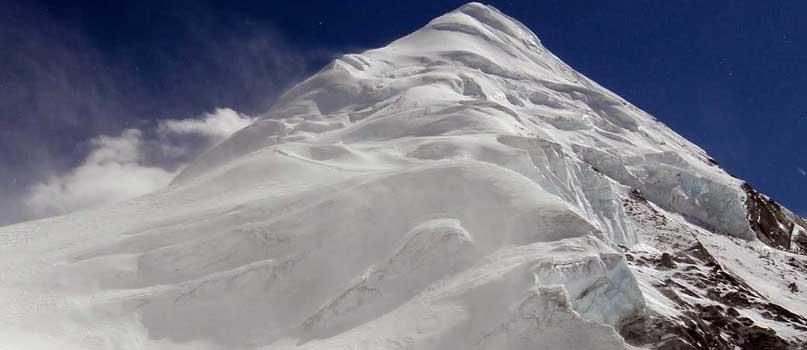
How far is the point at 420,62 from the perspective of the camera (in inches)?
3462

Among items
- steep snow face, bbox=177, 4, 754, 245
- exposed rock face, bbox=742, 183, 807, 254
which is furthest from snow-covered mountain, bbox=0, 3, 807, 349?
exposed rock face, bbox=742, 183, 807, 254

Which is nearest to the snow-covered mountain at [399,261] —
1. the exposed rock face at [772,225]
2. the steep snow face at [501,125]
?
the steep snow face at [501,125]

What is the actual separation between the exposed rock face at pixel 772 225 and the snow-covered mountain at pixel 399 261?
15.0 ft

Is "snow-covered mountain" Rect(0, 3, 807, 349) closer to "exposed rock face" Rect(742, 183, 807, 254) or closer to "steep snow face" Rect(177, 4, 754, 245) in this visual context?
"steep snow face" Rect(177, 4, 754, 245)

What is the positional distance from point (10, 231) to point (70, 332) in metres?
16.4

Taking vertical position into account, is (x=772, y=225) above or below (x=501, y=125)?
below

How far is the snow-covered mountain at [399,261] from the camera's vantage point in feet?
95.9

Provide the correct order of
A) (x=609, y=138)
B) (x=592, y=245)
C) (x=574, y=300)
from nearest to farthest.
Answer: (x=574, y=300) → (x=592, y=245) → (x=609, y=138)

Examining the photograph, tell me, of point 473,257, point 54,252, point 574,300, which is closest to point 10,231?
point 54,252

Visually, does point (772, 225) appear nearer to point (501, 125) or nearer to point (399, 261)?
point (501, 125)

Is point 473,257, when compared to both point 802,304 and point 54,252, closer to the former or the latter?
point 54,252

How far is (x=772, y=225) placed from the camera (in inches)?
2633

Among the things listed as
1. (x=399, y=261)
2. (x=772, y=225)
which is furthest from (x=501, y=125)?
(x=772, y=225)

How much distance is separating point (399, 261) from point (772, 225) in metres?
48.9
